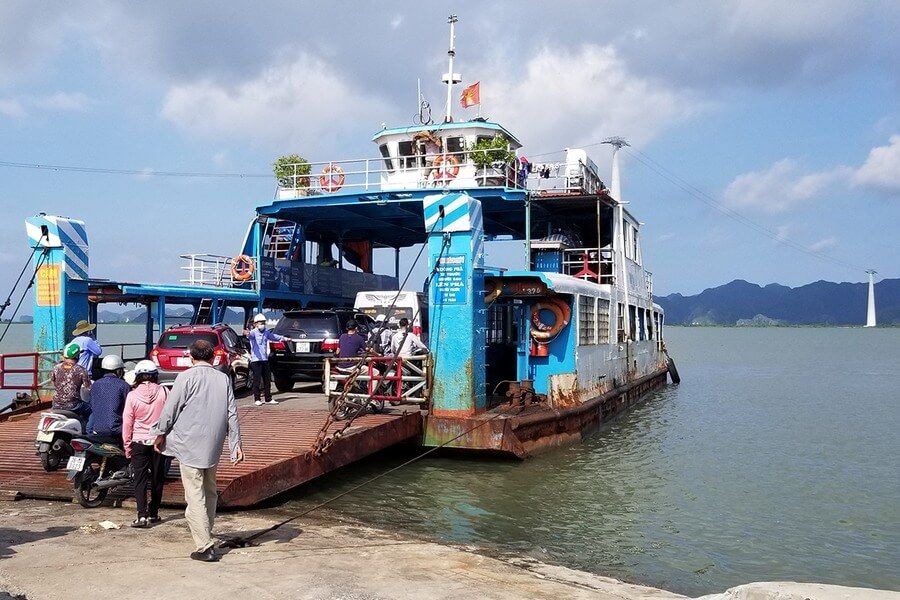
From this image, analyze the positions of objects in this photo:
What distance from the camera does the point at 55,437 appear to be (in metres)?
7.92

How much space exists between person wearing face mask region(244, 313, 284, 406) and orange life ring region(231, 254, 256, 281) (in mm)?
8764

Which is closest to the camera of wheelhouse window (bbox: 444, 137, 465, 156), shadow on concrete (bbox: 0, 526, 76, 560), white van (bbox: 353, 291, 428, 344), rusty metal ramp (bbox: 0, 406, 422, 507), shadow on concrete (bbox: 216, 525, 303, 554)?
shadow on concrete (bbox: 0, 526, 76, 560)

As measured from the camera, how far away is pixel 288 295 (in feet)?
74.1

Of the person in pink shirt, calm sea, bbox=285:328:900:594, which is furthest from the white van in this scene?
the person in pink shirt

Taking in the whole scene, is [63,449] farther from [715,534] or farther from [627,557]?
[715,534]

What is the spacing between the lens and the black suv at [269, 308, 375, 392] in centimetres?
1412

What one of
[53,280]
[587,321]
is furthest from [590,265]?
[53,280]

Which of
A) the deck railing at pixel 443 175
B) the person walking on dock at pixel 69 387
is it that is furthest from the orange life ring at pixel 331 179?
the person walking on dock at pixel 69 387

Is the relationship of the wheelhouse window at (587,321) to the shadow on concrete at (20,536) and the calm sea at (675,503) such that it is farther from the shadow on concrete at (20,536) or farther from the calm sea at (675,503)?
the shadow on concrete at (20,536)

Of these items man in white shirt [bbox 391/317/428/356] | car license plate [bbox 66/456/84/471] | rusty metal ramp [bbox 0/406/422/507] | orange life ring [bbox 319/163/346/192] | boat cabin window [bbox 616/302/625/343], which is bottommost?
rusty metal ramp [bbox 0/406/422/507]

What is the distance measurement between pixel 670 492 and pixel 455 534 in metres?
4.32

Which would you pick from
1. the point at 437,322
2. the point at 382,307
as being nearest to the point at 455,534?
the point at 437,322

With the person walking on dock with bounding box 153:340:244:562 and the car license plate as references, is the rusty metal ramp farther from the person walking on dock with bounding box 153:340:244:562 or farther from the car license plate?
the person walking on dock with bounding box 153:340:244:562

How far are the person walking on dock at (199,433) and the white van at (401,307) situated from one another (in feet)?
34.6
